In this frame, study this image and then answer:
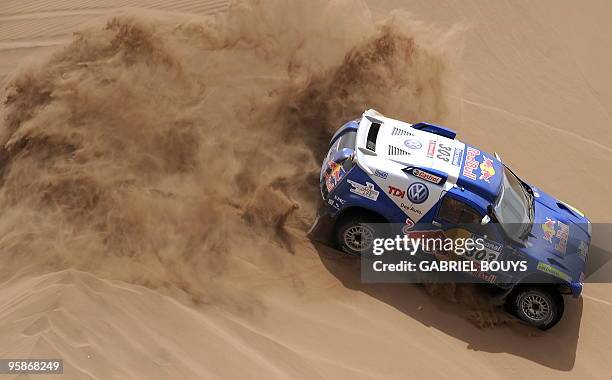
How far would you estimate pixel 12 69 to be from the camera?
11.4 metres

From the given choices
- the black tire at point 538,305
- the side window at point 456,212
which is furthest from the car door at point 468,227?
the black tire at point 538,305

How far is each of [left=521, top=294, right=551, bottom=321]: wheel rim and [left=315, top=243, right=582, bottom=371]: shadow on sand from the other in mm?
270

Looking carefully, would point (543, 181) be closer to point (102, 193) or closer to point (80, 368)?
point (102, 193)

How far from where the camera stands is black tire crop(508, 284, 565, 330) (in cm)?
845

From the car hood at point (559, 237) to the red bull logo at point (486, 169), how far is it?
1.01m

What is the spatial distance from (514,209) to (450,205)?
1036 millimetres

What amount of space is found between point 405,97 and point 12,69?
290 inches

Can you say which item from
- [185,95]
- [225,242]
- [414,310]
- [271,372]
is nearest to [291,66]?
[185,95]

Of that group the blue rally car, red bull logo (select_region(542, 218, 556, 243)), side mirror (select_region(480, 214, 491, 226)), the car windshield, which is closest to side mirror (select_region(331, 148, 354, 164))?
the blue rally car

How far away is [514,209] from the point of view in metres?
8.48

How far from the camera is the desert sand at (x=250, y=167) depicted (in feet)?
25.4

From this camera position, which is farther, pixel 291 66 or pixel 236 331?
pixel 291 66

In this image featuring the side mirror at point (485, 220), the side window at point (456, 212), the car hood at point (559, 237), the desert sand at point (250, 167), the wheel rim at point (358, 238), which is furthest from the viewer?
the wheel rim at point (358, 238)

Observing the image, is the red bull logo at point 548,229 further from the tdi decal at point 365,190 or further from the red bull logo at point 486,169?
the tdi decal at point 365,190
